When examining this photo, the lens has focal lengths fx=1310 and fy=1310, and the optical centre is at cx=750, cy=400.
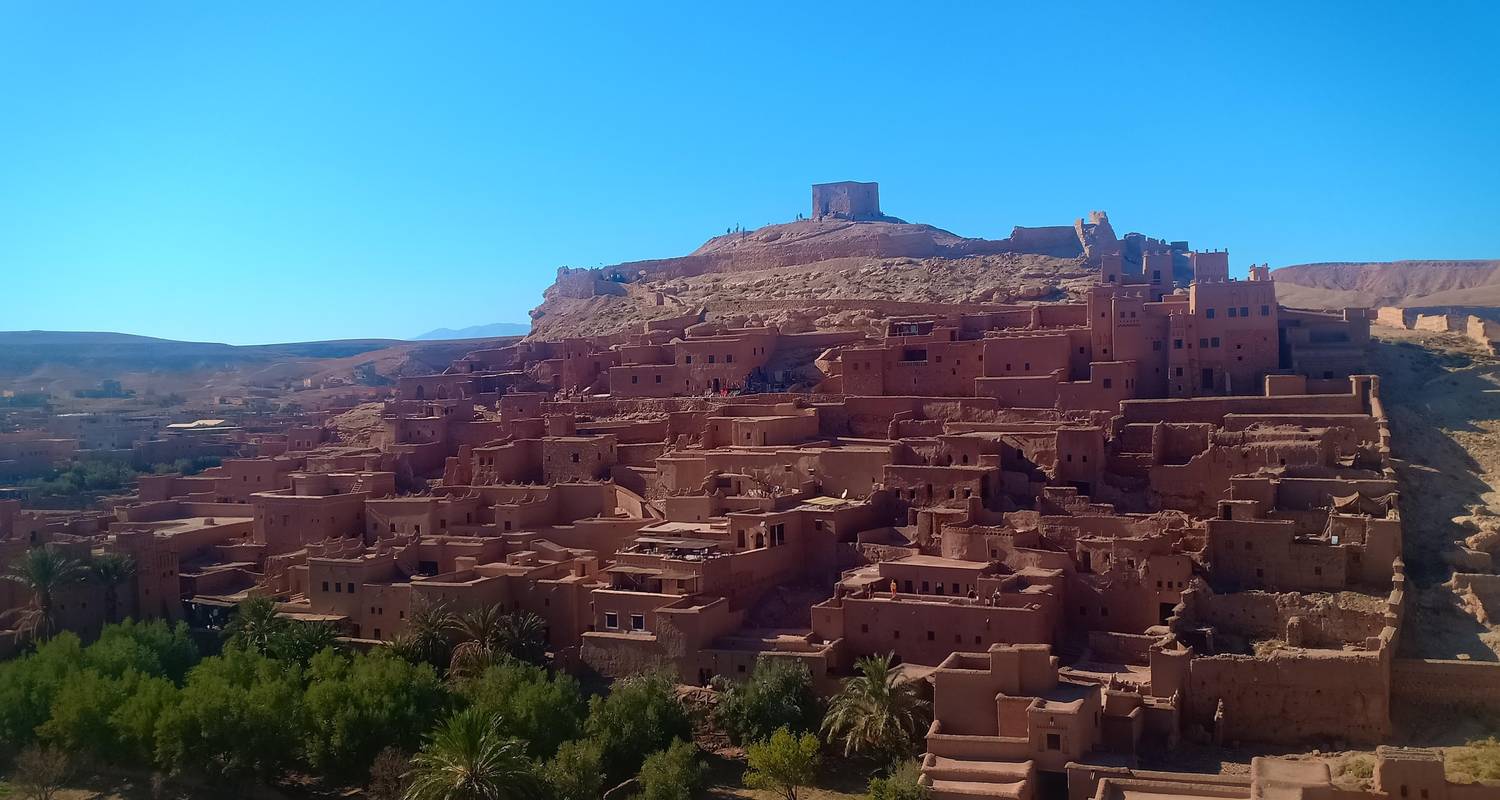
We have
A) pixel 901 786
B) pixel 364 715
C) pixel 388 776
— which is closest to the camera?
pixel 901 786

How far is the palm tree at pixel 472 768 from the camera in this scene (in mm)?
18766

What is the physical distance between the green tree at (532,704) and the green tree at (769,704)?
247 cm

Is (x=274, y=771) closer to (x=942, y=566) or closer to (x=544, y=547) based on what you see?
(x=544, y=547)

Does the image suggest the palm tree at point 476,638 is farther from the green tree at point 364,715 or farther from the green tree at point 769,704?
the green tree at point 769,704

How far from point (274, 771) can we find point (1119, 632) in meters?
14.2

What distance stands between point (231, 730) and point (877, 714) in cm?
1064

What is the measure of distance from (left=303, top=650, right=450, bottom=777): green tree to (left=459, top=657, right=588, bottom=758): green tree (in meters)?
0.89

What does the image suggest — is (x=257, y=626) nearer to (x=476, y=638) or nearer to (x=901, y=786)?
(x=476, y=638)

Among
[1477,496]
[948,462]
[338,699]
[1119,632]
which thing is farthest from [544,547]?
[1477,496]

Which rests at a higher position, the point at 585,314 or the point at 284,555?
the point at 585,314

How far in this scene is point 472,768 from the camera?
19.0 meters

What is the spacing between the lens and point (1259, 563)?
20969 millimetres

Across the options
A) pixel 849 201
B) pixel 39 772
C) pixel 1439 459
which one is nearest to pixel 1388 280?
pixel 849 201

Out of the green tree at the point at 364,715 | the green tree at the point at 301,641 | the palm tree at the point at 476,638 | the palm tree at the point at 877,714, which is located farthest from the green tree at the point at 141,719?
the palm tree at the point at 877,714
